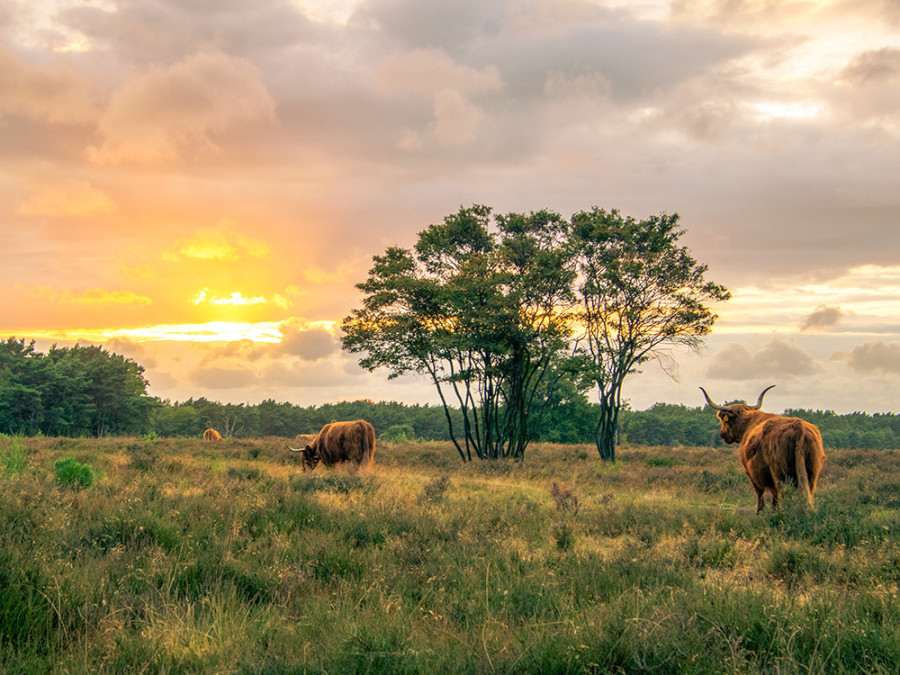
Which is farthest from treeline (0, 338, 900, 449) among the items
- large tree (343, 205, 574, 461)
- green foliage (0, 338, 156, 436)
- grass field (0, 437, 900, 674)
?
grass field (0, 437, 900, 674)

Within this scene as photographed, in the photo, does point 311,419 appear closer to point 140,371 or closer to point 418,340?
point 140,371

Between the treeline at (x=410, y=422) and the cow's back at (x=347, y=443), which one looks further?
the treeline at (x=410, y=422)

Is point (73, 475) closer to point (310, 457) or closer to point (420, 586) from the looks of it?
point (420, 586)

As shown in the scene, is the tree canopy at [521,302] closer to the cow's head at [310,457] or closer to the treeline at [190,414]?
the cow's head at [310,457]

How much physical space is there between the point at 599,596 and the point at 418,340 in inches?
794

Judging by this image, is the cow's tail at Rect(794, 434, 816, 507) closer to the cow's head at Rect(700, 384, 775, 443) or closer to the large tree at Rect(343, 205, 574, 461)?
the cow's head at Rect(700, 384, 775, 443)

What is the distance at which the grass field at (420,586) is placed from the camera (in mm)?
3473

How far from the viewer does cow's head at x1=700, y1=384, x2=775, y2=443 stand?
38.8 ft

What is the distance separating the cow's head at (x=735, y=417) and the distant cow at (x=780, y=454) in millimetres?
633

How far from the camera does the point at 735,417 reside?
11977mm

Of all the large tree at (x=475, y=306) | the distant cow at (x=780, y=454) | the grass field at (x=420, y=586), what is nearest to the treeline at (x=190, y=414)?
the large tree at (x=475, y=306)

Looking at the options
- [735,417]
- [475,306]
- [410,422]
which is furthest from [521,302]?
[410,422]

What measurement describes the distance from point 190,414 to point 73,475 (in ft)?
250

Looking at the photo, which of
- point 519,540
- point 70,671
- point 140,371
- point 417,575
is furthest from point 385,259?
point 140,371
